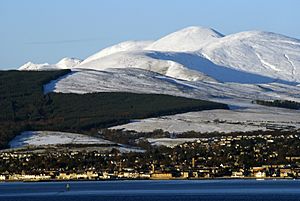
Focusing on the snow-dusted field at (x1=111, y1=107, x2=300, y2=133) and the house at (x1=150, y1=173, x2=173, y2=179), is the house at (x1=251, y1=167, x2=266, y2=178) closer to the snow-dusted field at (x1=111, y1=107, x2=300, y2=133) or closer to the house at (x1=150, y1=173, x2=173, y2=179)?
the house at (x1=150, y1=173, x2=173, y2=179)

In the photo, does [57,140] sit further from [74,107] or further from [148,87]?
[148,87]

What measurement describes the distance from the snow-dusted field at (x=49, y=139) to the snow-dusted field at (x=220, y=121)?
8.91 meters

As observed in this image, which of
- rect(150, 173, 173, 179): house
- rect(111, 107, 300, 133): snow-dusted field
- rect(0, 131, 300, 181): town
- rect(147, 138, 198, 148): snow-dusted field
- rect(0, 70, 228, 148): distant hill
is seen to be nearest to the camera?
rect(0, 131, 300, 181): town

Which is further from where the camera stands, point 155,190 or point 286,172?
point 286,172

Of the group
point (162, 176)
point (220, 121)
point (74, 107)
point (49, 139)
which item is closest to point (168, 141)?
point (49, 139)

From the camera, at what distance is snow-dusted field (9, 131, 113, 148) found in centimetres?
14012

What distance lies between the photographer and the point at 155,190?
3880 inches

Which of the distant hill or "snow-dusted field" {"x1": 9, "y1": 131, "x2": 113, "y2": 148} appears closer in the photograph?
"snow-dusted field" {"x1": 9, "y1": 131, "x2": 113, "y2": 148}

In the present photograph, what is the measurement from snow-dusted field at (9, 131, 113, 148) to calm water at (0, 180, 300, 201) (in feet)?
74.9

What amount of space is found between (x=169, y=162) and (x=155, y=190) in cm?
2363

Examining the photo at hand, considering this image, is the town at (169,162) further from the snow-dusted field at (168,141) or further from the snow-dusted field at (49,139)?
the snow-dusted field at (49,139)

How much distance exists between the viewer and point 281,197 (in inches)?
3223

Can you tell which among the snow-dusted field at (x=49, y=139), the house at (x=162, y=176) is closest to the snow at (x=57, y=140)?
the snow-dusted field at (x=49, y=139)

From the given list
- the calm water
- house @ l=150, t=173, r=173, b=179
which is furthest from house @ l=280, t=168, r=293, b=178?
house @ l=150, t=173, r=173, b=179
